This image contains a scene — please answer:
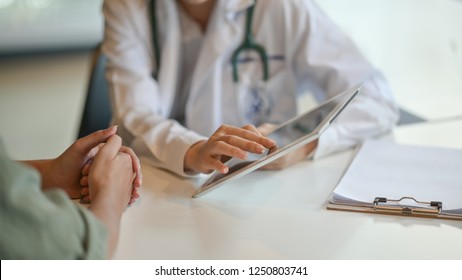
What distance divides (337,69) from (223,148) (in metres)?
0.39

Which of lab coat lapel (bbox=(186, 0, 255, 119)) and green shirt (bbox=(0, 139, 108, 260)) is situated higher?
lab coat lapel (bbox=(186, 0, 255, 119))

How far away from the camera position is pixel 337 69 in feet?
3.60

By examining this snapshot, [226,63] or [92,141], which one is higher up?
[226,63]

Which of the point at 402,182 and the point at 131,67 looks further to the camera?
the point at 131,67

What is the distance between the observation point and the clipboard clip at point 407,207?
732mm

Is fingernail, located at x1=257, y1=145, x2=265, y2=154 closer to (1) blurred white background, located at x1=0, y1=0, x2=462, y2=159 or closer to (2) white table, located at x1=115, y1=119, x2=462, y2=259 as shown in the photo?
(2) white table, located at x1=115, y1=119, x2=462, y2=259

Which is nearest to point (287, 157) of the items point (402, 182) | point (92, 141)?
point (402, 182)

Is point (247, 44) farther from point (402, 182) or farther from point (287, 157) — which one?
point (402, 182)

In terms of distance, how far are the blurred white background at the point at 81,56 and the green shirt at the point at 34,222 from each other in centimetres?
57

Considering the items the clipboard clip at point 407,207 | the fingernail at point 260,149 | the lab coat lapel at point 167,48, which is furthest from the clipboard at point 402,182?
the lab coat lapel at point 167,48

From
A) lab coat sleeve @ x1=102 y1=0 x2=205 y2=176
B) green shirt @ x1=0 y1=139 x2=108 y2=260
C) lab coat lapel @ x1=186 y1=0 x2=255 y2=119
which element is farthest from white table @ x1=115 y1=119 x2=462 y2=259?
lab coat lapel @ x1=186 y1=0 x2=255 y2=119

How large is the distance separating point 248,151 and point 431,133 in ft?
1.43

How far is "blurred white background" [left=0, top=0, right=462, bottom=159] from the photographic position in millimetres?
1798
